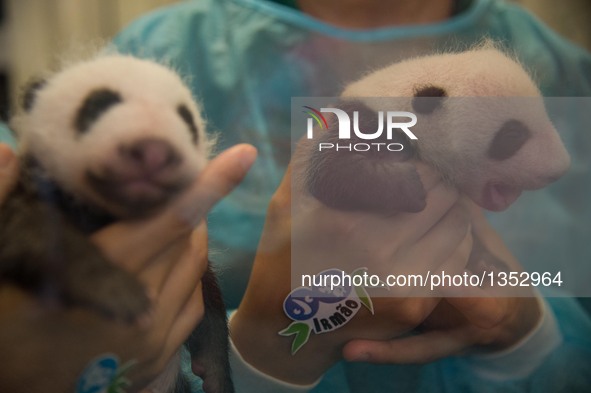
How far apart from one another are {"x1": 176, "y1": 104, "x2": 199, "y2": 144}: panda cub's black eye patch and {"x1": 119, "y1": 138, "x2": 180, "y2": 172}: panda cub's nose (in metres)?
0.06

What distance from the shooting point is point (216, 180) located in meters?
0.82

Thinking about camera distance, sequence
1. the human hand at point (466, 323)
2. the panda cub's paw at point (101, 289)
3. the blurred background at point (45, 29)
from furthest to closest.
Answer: the human hand at point (466, 323) < the blurred background at point (45, 29) < the panda cub's paw at point (101, 289)

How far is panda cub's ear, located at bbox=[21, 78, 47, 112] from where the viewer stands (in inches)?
31.2

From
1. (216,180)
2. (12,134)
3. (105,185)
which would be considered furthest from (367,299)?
(12,134)

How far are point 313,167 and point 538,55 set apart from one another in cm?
41

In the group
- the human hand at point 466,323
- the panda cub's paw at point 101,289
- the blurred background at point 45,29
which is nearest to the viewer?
the panda cub's paw at point 101,289

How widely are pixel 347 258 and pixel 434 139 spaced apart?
227 mm

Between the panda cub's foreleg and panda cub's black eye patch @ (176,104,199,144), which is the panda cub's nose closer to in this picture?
panda cub's black eye patch @ (176,104,199,144)

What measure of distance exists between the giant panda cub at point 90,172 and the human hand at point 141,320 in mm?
22

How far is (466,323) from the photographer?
962 millimetres

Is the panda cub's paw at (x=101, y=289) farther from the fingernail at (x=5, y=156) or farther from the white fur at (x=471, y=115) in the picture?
the white fur at (x=471, y=115)

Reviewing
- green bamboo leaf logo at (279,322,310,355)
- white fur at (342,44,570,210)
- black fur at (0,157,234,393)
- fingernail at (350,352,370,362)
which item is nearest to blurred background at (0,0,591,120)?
black fur at (0,157,234,393)

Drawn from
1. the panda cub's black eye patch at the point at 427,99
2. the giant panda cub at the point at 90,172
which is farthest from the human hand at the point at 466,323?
the giant panda cub at the point at 90,172

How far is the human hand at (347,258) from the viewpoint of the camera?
0.91 metres
